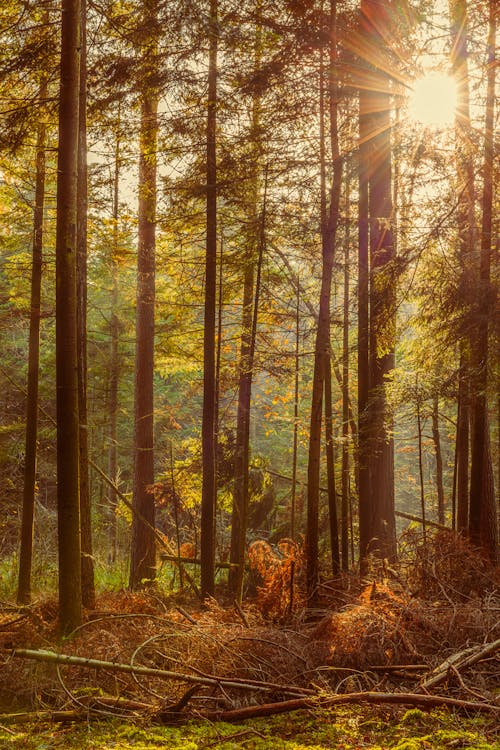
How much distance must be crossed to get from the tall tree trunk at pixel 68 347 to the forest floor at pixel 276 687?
0.73 metres

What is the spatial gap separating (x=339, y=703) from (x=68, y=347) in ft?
14.6

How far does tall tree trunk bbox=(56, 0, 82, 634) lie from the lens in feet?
19.6

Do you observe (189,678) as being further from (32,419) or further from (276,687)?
(32,419)

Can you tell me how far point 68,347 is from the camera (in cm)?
602

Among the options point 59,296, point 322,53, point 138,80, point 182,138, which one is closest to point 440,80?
point 322,53

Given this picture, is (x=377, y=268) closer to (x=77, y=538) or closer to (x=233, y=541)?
(x=77, y=538)

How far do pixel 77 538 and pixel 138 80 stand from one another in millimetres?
7060

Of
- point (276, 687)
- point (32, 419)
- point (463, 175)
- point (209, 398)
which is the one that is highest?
point (463, 175)

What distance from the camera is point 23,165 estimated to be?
1027 cm

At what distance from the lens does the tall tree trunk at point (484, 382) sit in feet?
26.4

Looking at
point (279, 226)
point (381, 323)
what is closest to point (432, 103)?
point (279, 226)

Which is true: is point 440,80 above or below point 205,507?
above

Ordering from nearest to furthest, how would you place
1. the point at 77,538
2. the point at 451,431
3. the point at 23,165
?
the point at 77,538
the point at 23,165
the point at 451,431

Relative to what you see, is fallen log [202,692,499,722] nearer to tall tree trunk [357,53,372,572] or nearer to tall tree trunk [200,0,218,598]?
tall tree trunk [200,0,218,598]
